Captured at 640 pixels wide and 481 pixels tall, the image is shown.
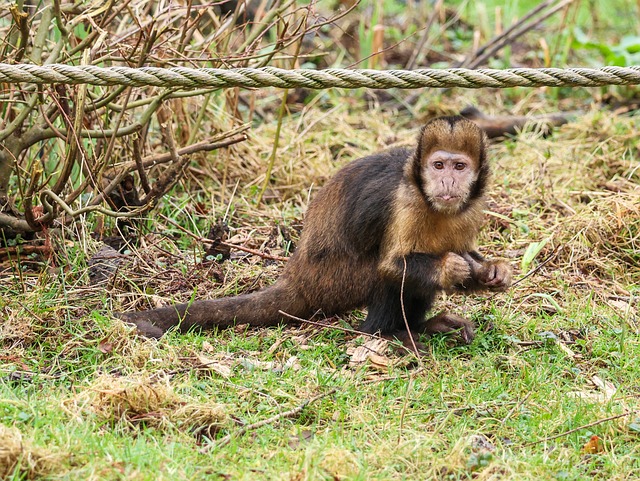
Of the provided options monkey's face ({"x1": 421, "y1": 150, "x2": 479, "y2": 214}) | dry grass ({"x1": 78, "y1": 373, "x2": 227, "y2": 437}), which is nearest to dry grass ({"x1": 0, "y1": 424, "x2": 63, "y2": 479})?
dry grass ({"x1": 78, "y1": 373, "x2": 227, "y2": 437})

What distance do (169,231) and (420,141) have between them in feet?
6.50

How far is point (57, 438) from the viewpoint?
3.19 meters

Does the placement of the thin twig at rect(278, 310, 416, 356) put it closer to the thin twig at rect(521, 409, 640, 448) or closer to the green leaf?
the thin twig at rect(521, 409, 640, 448)

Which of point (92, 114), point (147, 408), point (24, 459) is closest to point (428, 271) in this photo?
point (147, 408)

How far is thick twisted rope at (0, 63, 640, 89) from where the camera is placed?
3773mm

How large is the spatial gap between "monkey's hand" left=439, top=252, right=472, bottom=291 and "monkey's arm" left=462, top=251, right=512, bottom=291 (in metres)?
0.17

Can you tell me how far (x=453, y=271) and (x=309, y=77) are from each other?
115cm

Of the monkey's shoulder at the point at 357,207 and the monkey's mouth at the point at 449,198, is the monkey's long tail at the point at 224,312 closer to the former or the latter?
the monkey's shoulder at the point at 357,207

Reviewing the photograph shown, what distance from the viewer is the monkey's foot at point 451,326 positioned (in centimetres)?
457

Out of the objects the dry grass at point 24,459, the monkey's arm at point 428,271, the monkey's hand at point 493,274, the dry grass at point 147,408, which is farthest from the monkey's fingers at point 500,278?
the dry grass at point 24,459

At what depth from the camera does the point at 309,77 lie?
151 inches

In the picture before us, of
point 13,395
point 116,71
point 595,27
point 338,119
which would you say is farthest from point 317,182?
point 595,27

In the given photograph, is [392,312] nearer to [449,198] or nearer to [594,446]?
[449,198]

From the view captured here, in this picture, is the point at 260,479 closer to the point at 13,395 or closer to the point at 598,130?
the point at 13,395
